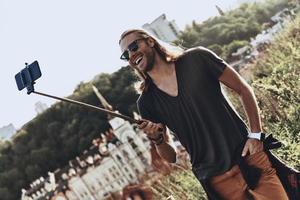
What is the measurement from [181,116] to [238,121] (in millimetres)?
308

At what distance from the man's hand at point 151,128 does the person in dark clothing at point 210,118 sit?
11 centimetres

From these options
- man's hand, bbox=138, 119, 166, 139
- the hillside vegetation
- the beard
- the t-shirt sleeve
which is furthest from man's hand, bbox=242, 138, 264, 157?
the hillside vegetation

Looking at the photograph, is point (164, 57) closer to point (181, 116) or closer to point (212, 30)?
point (181, 116)

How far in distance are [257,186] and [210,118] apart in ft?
1.43

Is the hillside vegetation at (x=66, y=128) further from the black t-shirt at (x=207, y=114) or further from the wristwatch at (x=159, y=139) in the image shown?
the black t-shirt at (x=207, y=114)

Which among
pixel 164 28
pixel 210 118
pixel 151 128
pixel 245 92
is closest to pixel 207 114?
pixel 210 118

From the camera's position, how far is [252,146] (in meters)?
2.79

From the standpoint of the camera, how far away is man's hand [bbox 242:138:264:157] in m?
2.79

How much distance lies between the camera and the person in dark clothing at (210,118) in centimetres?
281

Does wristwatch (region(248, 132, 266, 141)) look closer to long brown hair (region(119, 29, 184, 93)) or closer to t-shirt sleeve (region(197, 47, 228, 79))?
t-shirt sleeve (region(197, 47, 228, 79))

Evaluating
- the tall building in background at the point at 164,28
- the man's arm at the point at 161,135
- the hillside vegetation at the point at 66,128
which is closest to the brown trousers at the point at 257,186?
the man's arm at the point at 161,135

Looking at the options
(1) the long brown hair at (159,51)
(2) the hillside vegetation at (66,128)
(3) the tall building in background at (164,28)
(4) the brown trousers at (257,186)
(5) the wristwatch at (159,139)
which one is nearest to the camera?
(4) the brown trousers at (257,186)

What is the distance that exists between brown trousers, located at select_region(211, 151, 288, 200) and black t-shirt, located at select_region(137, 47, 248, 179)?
6 centimetres

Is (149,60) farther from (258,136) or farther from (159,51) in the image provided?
(258,136)
